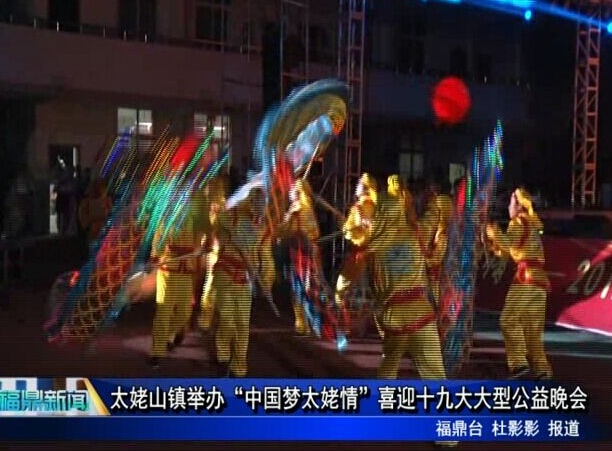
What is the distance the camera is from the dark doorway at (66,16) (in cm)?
319

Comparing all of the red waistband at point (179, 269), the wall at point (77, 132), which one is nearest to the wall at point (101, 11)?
the wall at point (77, 132)

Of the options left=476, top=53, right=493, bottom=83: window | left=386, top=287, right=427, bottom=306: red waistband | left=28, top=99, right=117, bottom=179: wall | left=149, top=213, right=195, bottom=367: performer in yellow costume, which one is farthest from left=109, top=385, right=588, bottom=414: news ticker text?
left=476, top=53, right=493, bottom=83: window

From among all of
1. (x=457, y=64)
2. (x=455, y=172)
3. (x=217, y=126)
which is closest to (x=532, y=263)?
(x=455, y=172)

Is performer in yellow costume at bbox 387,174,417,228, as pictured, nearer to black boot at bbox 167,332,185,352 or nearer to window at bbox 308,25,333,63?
window at bbox 308,25,333,63

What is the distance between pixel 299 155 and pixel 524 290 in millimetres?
1016

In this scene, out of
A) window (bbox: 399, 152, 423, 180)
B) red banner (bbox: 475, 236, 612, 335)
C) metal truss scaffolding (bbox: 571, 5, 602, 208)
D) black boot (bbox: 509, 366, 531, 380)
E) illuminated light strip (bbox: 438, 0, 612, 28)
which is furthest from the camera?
metal truss scaffolding (bbox: 571, 5, 602, 208)

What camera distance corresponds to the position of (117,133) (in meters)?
2.87

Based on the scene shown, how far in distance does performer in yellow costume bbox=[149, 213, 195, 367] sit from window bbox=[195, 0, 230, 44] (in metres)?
0.67

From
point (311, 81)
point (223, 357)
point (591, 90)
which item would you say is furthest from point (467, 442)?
point (591, 90)

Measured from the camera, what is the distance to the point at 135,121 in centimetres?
288

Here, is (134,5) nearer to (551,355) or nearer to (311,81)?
(311,81)

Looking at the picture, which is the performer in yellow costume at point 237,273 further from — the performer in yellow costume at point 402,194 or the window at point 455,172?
the window at point 455,172

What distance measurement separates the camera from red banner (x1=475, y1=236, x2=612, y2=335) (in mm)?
3000

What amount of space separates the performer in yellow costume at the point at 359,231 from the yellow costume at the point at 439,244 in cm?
24
